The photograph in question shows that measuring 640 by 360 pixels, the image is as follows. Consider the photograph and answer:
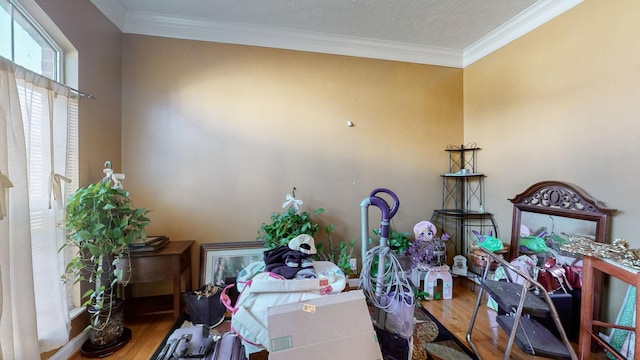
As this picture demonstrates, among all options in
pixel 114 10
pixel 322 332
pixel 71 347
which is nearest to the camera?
pixel 322 332

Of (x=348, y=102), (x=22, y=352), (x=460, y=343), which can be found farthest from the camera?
(x=348, y=102)

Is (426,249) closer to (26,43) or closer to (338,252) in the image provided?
(338,252)

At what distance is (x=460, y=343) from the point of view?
1856 mm

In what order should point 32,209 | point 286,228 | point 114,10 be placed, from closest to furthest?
point 32,209
point 114,10
point 286,228

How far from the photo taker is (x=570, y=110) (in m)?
2.01

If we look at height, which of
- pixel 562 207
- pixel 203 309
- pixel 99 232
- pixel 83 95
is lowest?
pixel 203 309

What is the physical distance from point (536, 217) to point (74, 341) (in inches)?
153

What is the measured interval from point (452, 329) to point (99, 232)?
9.07ft

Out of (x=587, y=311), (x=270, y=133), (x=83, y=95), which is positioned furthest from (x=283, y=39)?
(x=587, y=311)

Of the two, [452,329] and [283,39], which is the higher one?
[283,39]

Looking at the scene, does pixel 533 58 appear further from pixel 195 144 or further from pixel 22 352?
pixel 22 352

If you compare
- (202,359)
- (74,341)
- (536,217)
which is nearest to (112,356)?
(74,341)

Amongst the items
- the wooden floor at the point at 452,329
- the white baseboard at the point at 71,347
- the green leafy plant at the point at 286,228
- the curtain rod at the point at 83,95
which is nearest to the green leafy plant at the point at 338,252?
the green leafy plant at the point at 286,228

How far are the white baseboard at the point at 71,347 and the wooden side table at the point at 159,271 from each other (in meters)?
0.31
